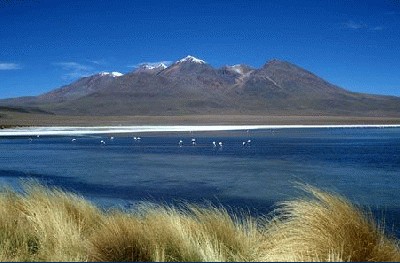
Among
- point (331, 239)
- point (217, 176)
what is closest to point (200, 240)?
point (331, 239)

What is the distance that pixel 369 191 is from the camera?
37.0 ft

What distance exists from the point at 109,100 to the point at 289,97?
215 ft

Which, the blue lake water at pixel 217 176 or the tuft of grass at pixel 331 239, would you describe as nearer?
the tuft of grass at pixel 331 239

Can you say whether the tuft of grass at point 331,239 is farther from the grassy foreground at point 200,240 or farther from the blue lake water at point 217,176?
the blue lake water at point 217,176

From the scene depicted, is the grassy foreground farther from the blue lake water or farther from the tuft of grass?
the blue lake water

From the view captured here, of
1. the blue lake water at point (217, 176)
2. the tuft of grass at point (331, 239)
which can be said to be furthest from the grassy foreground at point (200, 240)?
the blue lake water at point (217, 176)

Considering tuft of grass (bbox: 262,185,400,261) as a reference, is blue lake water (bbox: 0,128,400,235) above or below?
below

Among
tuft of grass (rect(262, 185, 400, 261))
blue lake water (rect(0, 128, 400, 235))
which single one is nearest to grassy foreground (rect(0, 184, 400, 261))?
tuft of grass (rect(262, 185, 400, 261))

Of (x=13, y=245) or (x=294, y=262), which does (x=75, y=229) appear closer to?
(x=13, y=245)

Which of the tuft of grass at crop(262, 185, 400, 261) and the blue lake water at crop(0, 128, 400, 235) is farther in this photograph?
the blue lake water at crop(0, 128, 400, 235)

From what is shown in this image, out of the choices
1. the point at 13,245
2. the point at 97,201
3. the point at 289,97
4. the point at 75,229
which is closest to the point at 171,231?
the point at 75,229

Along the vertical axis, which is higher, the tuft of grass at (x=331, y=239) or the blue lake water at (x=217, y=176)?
the tuft of grass at (x=331, y=239)

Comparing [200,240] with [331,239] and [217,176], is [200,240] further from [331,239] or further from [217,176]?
[217,176]

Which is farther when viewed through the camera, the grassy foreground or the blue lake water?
the blue lake water
